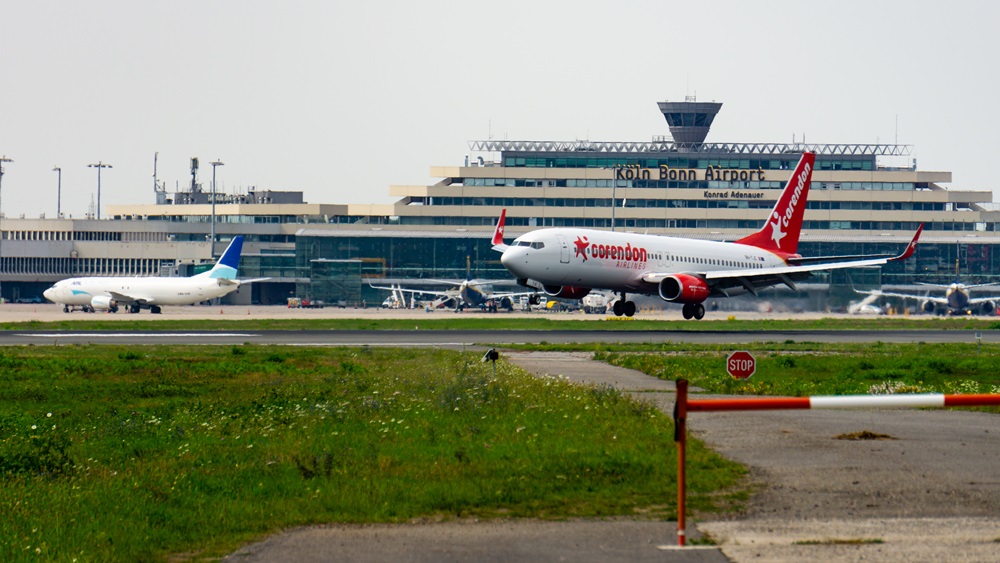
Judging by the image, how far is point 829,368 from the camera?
35.8 metres

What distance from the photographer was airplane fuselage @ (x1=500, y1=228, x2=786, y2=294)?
61906 millimetres

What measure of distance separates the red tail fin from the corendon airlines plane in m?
0.48

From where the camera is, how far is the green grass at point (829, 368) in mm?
28453

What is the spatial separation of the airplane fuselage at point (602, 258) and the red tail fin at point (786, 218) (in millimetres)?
6947

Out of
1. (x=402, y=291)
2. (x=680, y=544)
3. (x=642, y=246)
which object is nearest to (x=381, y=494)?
(x=680, y=544)

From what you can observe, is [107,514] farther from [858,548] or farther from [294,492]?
[858,548]

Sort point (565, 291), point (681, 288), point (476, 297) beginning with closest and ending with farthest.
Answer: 1. point (565, 291)
2. point (681, 288)
3. point (476, 297)

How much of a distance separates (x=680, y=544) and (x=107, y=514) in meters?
6.36

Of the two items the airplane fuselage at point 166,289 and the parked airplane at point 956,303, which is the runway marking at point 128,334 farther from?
the parked airplane at point 956,303

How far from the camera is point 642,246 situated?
67.4 m

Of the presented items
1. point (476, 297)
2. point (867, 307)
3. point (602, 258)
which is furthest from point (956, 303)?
point (602, 258)

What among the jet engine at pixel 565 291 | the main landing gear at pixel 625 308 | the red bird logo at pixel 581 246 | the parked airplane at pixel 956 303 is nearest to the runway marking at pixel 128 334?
the jet engine at pixel 565 291

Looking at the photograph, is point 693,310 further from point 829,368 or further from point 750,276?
point 829,368

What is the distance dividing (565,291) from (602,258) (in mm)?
2751
